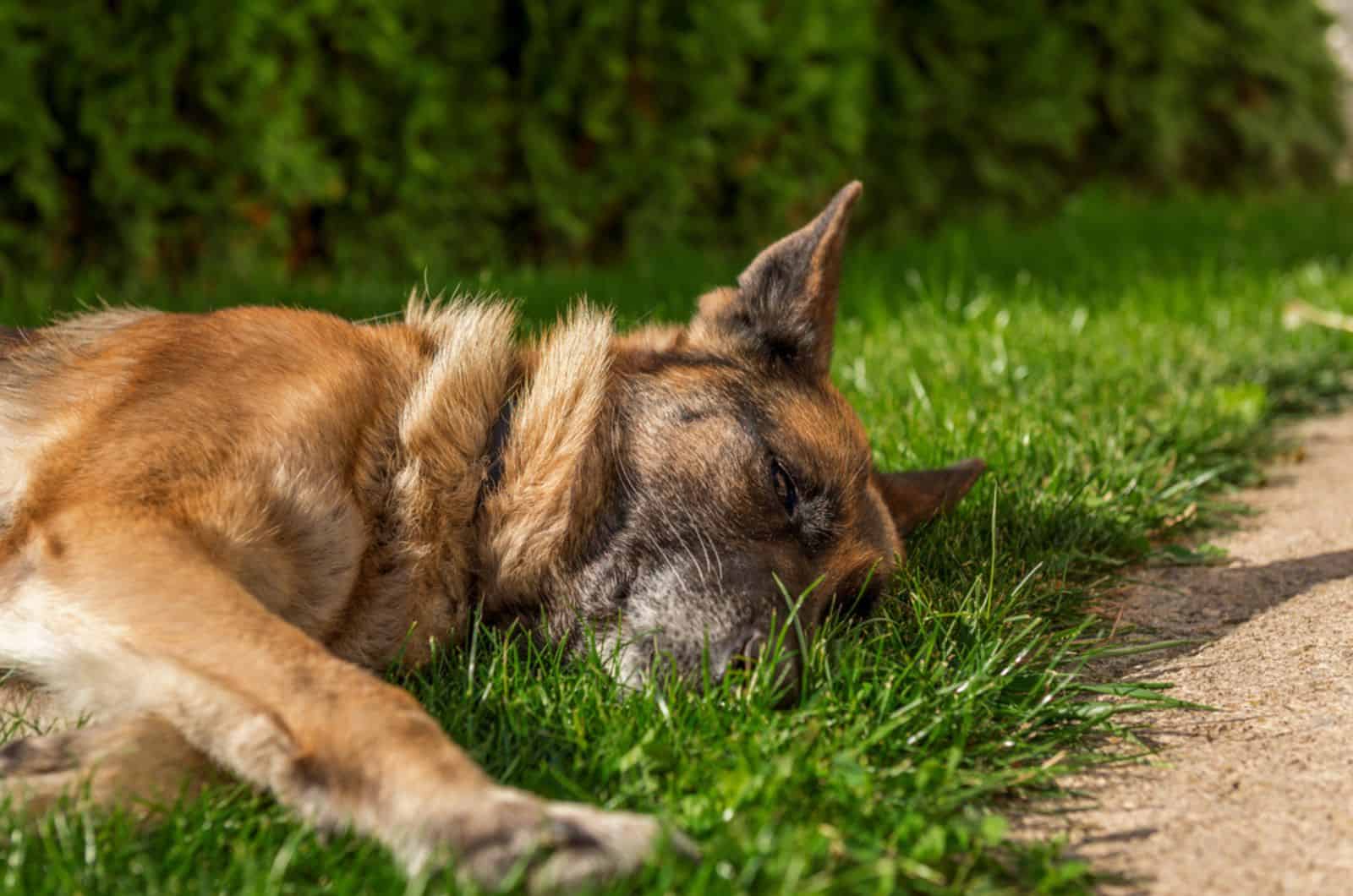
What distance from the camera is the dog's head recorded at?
9.46 ft

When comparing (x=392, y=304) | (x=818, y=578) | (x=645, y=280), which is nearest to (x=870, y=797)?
(x=818, y=578)

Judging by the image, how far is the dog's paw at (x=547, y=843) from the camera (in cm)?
194

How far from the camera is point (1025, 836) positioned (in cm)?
228

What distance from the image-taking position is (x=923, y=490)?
3.71 meters

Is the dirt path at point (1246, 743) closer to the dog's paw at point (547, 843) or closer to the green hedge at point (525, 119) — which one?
the dog's paw at point (547, 843)

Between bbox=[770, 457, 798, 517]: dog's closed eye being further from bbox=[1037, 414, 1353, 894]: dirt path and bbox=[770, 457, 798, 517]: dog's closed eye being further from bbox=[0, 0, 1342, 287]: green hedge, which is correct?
bbox=[0, 0, 1342, 287]: green hedge

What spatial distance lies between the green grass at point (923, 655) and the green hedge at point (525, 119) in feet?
2.37

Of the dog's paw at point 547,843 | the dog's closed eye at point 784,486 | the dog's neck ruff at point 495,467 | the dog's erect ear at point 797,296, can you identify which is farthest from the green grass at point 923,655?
the dog's erect ear at point 797,296

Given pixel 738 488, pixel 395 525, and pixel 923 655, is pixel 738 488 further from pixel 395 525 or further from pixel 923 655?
pixel 395 525

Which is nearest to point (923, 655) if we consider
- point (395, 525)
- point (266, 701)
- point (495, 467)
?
point (495, 467)

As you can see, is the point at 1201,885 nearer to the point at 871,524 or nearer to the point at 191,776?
the point at 871,524

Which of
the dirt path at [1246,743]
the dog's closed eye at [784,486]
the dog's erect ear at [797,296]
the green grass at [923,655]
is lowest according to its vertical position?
the dirt path at [1246,743]

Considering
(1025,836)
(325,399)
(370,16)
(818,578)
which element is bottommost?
(1025,836)

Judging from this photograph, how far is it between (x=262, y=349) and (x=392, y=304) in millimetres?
2968
